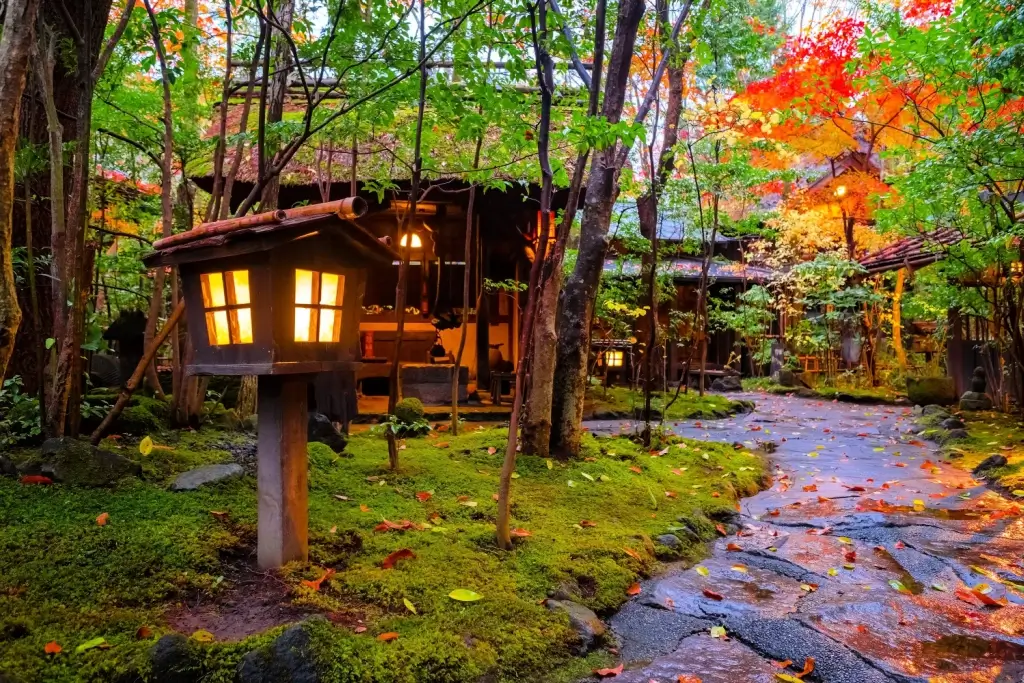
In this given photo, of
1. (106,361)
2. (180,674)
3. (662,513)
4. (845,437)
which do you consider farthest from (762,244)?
(180,674)

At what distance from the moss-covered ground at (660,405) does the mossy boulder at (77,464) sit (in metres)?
9.74

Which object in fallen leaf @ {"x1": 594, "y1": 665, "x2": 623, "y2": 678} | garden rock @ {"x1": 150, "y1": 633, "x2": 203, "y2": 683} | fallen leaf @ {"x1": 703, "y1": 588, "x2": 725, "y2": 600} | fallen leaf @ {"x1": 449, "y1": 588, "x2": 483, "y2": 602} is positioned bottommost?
fallen leaf @ {"x1": 594, "y1": 665, "x2": 623, "y2": 678}

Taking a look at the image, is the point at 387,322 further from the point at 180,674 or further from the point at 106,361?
the point at 180,674

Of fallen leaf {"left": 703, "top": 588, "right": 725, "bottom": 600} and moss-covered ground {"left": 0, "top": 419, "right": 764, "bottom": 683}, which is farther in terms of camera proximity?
fallen leaf {"left": 703, "top": 588, "right": 725, "bottom": 600}

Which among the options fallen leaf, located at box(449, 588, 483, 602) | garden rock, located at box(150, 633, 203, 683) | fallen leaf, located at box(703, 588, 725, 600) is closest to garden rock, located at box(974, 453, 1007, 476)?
fallen leaf, located at box(703, 588, 725, 600)

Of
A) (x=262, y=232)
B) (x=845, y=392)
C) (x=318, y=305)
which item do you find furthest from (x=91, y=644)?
(x=845, y=392)

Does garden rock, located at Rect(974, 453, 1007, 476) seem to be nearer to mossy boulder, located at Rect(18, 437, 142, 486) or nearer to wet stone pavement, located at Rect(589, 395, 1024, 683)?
wet stone pavement, located at Rect(589, 395, 1024, 683)

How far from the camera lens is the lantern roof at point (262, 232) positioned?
329 centimetres

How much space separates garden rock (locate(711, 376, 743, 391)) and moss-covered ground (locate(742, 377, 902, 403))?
929mm

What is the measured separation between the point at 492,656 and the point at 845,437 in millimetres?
10445

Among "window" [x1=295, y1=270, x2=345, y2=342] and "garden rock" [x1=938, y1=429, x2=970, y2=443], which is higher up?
"window" [x1=295, y1=270, x2=345, y2=342]

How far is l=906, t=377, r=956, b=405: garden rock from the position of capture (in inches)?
596

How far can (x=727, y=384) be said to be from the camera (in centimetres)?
2084

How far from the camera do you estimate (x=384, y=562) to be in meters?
3.87
